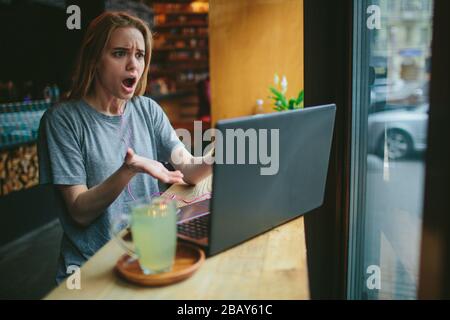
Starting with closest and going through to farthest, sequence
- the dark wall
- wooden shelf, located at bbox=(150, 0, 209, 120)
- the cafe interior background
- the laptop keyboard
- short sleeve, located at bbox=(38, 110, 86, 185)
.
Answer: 1. the laptop keyboard
2. the cafe interior background
3. short sleeve, located at bbox=(38, 110, 86, 185)
4. the dark wall
5. wooden shelf, located at bbox=(150, 0, 209, 120)

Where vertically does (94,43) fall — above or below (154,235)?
above

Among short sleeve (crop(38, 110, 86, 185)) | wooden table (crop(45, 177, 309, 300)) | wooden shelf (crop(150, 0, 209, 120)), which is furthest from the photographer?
wooden shelf (crop(150, 0, 209, 120))

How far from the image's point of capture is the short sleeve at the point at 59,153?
1.35m

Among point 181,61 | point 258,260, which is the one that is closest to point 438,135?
point 258,260

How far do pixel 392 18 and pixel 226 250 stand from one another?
81 centimetres

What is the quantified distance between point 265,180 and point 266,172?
2 cm

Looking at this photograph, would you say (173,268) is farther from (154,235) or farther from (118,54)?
(118,54)

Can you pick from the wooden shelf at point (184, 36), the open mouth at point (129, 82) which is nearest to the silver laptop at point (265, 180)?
the open mouth at point (129, 82)

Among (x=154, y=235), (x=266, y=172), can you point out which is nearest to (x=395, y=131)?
(x=266, y=172)

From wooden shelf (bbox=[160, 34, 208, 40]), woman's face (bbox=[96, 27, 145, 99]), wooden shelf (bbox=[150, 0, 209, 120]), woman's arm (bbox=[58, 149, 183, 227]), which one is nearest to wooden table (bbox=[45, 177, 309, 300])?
woman's arm (bbox=[58, 149, 183, 227])

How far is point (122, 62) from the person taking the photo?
149 cm

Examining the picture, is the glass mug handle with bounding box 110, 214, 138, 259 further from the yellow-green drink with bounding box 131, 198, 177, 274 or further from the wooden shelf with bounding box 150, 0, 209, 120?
the wooden shelf with bounding box 150, 0, 209, 120

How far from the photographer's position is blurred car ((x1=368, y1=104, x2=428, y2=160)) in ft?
3.63

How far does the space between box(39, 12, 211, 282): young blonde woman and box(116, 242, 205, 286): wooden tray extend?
0.34 metres
